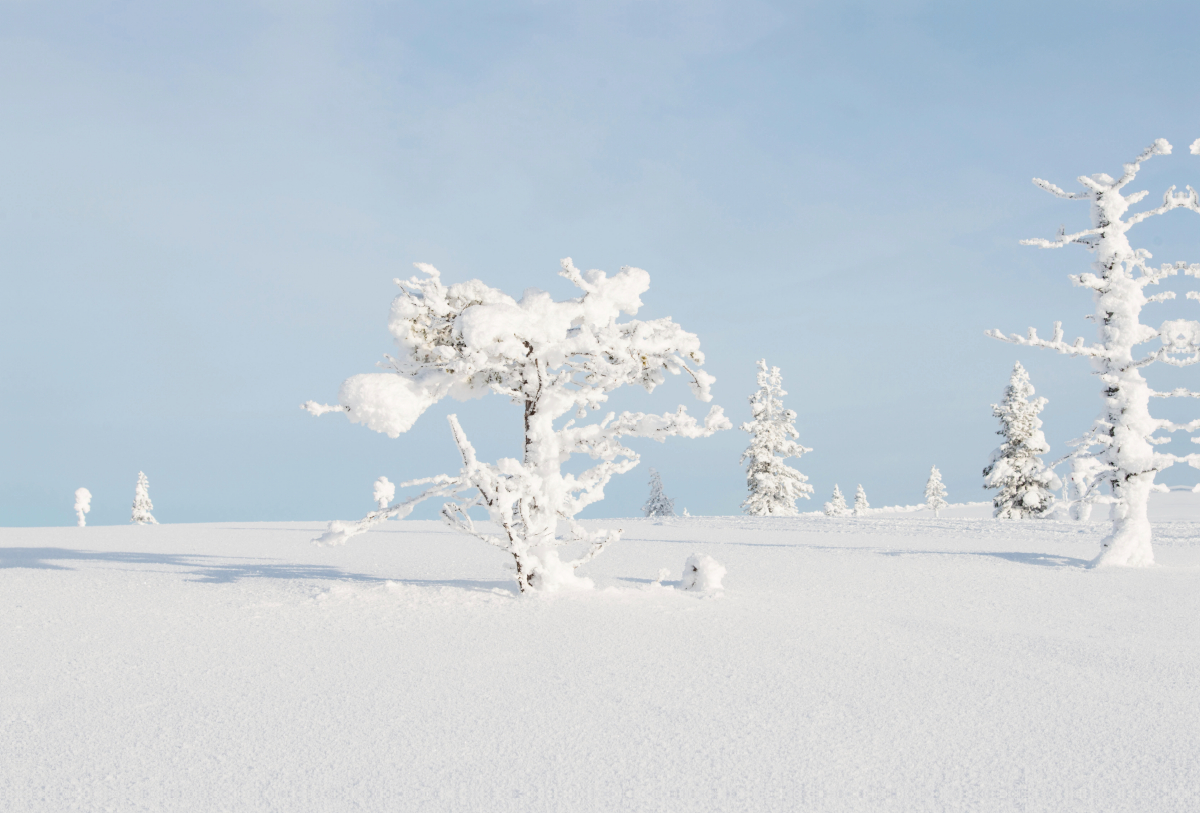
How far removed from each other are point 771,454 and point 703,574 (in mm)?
33152

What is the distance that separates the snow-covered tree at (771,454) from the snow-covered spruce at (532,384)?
3239cm

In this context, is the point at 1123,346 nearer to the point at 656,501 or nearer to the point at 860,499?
the point at 656,501

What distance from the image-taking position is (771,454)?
138ft

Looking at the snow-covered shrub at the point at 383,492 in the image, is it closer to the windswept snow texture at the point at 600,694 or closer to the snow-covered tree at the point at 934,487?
the windswept snow texture at the point at 600,694

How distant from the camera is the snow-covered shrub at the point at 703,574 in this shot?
9758 mm

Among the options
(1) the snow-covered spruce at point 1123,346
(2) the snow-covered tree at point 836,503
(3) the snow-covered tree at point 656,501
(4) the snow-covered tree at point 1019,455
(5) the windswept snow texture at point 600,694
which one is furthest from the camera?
(2) the snow-covered tree at point 836,503

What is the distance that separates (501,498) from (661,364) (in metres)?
2.81

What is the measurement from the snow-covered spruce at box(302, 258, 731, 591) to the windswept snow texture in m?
0.95

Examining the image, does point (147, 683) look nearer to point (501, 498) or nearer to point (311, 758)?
point (311, 758)

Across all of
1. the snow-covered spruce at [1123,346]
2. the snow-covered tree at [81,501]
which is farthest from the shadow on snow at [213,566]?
the snow-covered tree at [81,501]

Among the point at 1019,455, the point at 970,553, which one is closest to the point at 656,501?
the point at 1019,455

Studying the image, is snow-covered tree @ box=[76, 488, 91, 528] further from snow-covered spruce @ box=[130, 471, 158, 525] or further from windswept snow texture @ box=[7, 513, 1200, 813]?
windswept snow texture @ box=[7, 513, 1200, 813]

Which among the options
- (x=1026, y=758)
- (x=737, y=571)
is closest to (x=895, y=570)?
(x=737, y=571)

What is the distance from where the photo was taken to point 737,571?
12242mm
